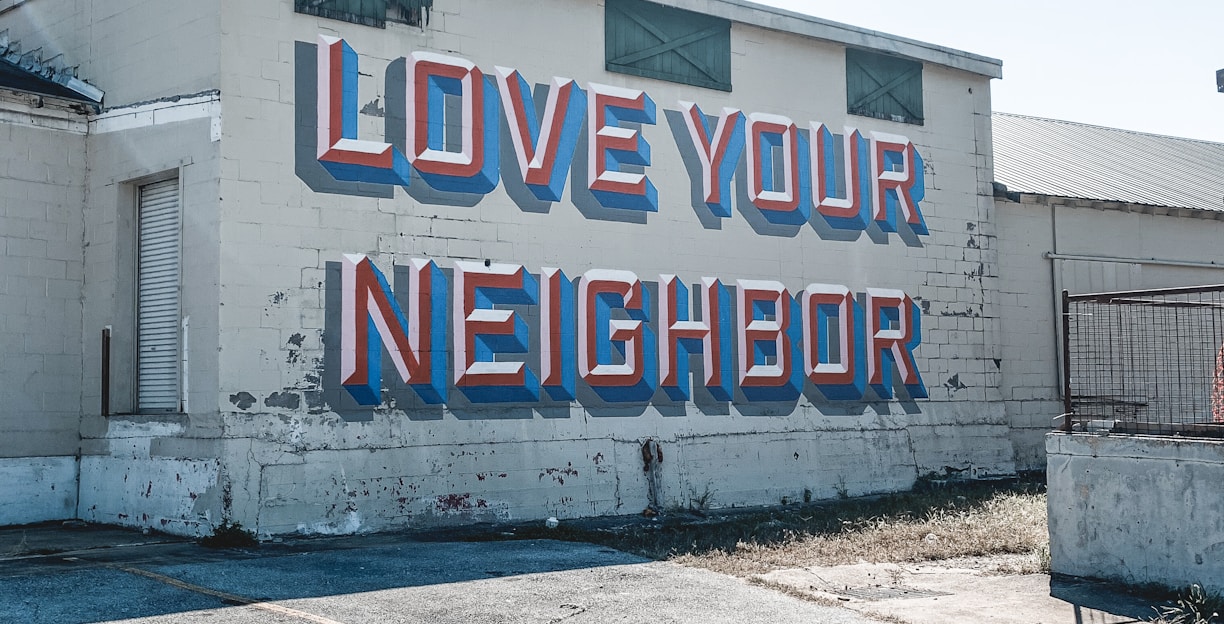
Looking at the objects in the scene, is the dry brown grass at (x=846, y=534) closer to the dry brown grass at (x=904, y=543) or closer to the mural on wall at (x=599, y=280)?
the dry brown grass at (x=904, y=543)

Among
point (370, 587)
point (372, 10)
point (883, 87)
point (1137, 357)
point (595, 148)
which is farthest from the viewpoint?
point (1137, 357)

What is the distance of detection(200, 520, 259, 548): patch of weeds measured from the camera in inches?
502

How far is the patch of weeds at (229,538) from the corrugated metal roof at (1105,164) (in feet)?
46.6

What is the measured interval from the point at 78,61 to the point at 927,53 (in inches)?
496

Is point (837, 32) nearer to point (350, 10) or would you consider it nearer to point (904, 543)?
point (350, 10)

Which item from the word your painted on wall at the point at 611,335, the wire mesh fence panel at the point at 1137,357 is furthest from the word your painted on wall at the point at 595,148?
the wire mesh fence panel at the point at 1137,357

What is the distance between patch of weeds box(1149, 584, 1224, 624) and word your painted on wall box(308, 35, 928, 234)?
29.3 ft

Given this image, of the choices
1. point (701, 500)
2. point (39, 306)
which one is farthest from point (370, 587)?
point (701, 500)

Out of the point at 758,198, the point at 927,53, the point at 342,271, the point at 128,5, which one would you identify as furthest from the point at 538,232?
the point at 927,53

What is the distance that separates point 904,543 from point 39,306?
10.3 m

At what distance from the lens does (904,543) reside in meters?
12.8

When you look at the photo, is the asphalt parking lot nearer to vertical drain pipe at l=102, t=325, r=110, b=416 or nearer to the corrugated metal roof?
vertical drain pipe at l=102, t=325, r=110, b=416

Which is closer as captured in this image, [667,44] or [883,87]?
[667,44]

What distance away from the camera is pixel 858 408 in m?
18.5
